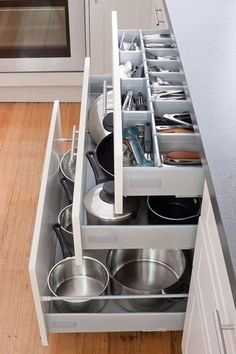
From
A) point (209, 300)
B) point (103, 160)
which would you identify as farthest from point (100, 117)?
point (209, 300)

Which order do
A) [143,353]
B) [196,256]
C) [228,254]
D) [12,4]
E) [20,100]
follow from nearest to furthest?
1. [228,254]
2. [196,256]
3. [143,353]
4. [12,4]
5. [20,100]

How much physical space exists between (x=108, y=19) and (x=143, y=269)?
143 centimetres

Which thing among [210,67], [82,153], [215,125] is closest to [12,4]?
[82,153]

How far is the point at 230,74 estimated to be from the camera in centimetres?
130

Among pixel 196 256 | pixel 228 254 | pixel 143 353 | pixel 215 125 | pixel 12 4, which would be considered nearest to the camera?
pixel 228 254

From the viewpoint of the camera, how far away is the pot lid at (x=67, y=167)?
1.86 metres

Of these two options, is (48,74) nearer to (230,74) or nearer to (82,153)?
(82,153)

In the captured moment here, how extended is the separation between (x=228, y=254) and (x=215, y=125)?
368 mm

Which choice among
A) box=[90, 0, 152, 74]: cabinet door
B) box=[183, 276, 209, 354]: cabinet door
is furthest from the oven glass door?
box=[183, 276, 209, 354]: cabinet door

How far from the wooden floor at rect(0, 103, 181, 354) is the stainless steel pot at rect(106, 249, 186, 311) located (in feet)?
0.64

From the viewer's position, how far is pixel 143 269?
1703mm

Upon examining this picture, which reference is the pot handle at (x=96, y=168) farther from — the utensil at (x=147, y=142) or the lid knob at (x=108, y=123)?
the utensil at (x=147, y=142)

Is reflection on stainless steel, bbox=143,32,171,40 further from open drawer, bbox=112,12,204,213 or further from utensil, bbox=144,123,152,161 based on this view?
utensil, bbox=144,123,152,161

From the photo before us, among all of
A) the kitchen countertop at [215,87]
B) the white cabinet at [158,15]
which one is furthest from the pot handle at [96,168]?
the white cabinet at [158,15]
